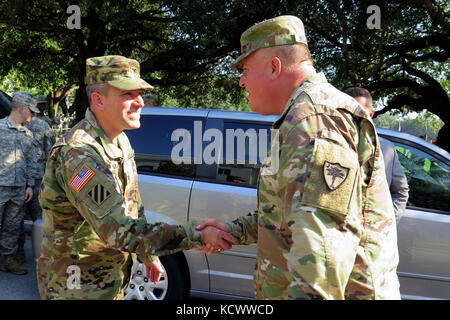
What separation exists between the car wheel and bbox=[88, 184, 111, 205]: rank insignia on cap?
6.41ft

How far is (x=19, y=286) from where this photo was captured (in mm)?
4414

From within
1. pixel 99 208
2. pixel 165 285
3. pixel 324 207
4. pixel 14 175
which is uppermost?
pixel 324 207

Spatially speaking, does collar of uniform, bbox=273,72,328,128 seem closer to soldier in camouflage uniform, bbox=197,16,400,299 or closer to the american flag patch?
soldier in camouflage uniform, bbox=197,16,400,299

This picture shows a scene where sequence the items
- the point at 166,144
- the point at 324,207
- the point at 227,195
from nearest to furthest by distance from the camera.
A: the point at 324,207 → the point at 227,195 → the point at 166,144

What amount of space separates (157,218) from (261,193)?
7.26 feet

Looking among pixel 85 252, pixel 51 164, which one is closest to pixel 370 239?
pixel 85 252

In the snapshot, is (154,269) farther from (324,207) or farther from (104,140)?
(324,207)

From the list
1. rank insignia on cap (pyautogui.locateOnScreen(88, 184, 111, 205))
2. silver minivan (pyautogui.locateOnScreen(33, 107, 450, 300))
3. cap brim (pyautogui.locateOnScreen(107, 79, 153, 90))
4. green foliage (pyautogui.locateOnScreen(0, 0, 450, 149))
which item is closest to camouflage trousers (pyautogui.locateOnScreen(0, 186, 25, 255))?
silver minivan (pyautogui.locateOnScreen(33, 107, 450, 300))

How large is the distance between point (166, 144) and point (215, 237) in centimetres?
189

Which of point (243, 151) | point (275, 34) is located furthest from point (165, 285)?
point (275, 34)

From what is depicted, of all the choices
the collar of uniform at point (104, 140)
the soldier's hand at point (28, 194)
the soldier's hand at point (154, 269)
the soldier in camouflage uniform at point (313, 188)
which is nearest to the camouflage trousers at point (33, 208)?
the soldier's hand at point (28, 194)

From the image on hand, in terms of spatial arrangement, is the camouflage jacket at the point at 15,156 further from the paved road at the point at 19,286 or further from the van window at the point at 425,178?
the van window at the point at 425,178

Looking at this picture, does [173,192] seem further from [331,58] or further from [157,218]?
[331,58]

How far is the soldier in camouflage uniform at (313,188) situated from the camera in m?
1.18
